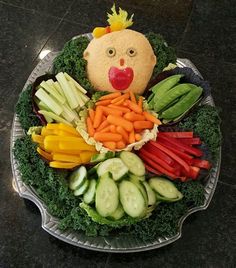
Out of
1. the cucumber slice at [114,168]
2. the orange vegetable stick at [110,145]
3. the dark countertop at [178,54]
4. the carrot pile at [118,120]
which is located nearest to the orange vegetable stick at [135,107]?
the carrot pile at [118,120]

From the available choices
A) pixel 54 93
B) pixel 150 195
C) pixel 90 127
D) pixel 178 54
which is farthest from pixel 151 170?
pixel 178 54

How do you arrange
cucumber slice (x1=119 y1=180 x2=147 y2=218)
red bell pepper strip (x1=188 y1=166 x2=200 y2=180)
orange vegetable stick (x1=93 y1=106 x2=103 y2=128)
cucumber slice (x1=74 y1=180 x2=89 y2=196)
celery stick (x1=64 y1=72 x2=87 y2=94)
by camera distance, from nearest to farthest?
cucumber slice (x1=119 y1=180 x2=147 y2=218) → cucumber slice (x1=74 y1=180 x2=89 y2=196) → red bell pepper strip (x1=188 y1=166 x2=200 y2=180) → orange vegetable stick (x1=93 y1=106 x2=103 y2=128) → celery stick (x1=64 y1=72 x2=87 y2=94)

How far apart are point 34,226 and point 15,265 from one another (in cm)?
20

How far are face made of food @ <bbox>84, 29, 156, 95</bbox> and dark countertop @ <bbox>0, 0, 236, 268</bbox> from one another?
0.62 meters

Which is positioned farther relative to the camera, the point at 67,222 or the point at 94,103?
the point at 94,103

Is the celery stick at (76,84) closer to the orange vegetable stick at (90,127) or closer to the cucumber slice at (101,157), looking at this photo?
the orange vegetable stick at (90,127)

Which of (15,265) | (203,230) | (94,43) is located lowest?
(15,265)

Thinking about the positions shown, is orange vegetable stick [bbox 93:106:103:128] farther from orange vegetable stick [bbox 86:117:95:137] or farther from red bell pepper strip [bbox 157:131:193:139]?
red bell pepper strip [bbox 157:131:193:139]

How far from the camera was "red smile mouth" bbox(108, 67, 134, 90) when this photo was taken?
213cm

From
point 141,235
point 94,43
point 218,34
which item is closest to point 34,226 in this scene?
point 141,235

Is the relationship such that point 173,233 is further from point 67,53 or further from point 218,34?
point 218,34

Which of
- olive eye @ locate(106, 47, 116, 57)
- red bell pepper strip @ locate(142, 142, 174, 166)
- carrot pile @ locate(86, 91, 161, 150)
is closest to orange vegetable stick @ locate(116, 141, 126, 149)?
carrot pile @ locate(86, 91, 161, 150)

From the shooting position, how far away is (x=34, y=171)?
196 centimetres

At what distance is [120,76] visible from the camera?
2.14 m
